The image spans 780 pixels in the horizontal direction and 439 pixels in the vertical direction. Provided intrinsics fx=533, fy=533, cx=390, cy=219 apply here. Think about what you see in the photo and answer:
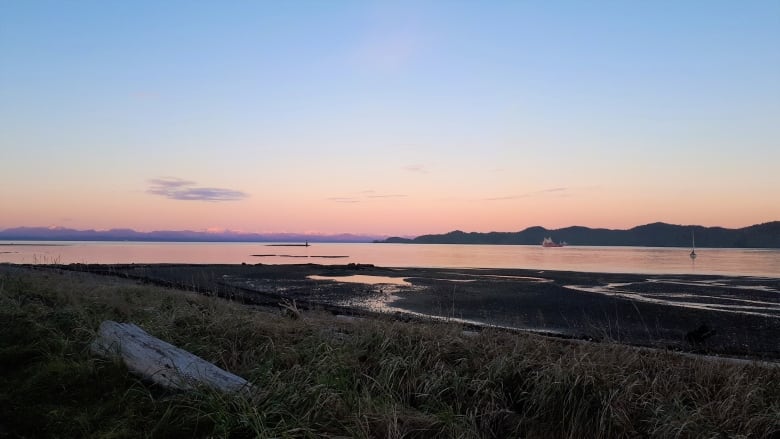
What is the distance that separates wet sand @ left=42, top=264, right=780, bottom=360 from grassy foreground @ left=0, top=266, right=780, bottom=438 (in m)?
3.39

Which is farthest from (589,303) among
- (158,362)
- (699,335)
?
(158,362)

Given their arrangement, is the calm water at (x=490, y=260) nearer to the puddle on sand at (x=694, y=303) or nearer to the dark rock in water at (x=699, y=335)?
the puddle on sand at (x=694, y=303)

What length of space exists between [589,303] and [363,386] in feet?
69.8

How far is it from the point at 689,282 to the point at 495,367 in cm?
3539

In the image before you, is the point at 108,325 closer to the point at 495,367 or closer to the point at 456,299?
the point at 495,367

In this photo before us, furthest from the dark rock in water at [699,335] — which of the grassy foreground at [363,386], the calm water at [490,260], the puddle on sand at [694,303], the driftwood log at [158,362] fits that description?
the calm water at [490,260]

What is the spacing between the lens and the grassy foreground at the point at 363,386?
16.6ft

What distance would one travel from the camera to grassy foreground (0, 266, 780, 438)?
5.05 m

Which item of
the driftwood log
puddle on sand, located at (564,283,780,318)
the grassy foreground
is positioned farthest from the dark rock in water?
the driftwood log

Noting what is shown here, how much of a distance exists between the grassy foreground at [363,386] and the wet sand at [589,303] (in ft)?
11.1

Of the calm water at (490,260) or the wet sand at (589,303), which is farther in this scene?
the calm water at (490,260)

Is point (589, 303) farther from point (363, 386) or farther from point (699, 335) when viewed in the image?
point (363, 386)

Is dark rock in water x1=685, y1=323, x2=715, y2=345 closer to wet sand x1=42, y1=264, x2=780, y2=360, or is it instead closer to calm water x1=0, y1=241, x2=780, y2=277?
wet sand x1=42, y1=264, x2=780, y2=360

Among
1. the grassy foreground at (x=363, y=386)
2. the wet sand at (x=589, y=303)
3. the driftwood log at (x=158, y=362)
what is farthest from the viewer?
the wet sand at (x=589, y=303)
